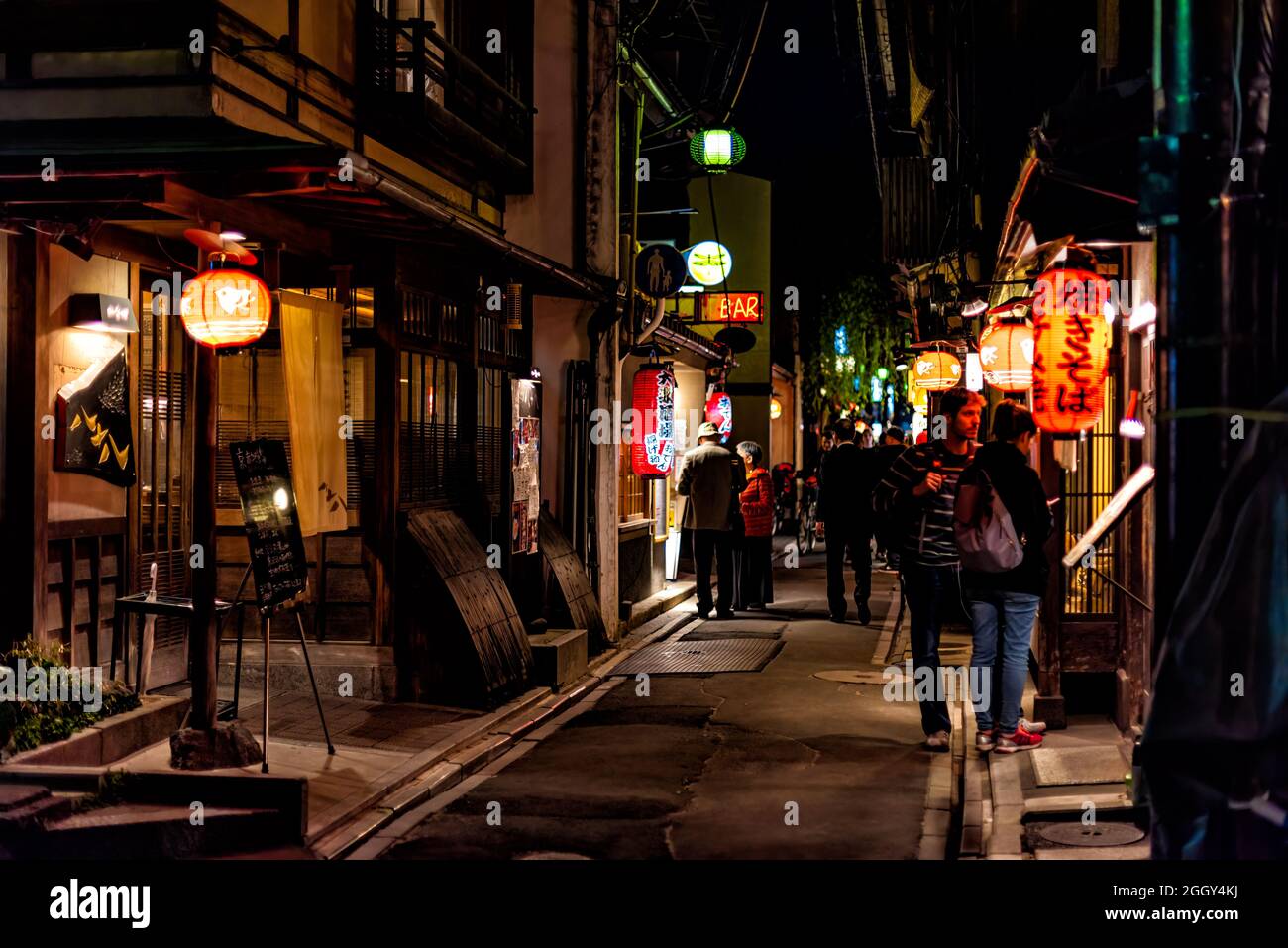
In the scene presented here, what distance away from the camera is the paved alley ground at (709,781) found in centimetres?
852

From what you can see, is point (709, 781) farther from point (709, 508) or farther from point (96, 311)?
point (709, 508)

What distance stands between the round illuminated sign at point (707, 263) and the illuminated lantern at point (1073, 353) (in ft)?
57.0

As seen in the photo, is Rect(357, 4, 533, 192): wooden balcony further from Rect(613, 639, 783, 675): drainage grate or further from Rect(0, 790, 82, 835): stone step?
Rect(0, 790, 82, 835): stone step

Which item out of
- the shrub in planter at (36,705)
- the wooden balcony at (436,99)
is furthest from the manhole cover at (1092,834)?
the wooden balcony at (436,99)

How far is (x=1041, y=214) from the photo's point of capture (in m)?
9.25

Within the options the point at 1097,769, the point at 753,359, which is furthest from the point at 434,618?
the point at 753,359

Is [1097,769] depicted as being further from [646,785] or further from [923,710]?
[646,785]

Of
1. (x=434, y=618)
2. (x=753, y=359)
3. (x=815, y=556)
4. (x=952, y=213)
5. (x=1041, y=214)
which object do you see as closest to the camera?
(x=1041, y=214)

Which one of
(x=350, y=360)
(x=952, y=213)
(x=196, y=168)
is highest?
(x=952, y=213)

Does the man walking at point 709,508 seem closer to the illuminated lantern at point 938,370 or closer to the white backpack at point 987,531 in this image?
the illuminated lantern at point 938,370

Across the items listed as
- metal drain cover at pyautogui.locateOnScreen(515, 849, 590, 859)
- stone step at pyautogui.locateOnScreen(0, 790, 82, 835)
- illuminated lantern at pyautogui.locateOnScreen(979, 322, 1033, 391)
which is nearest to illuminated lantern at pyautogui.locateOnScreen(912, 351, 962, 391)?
illuminated lantern at pyautogui.locateOnScreen(979, 322, 1033, 391)

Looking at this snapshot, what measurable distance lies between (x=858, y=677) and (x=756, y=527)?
20.6 feet
